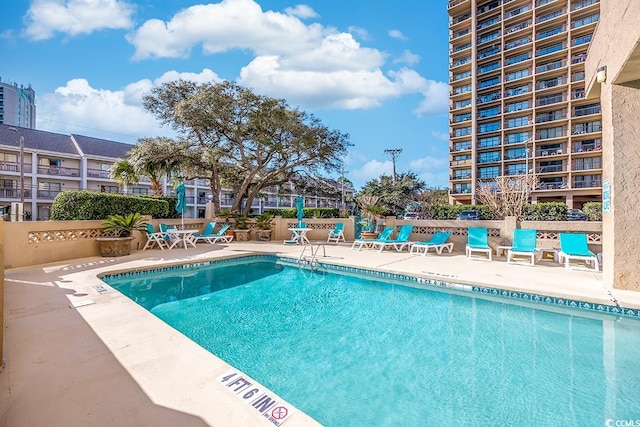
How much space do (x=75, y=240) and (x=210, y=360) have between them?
8411mm

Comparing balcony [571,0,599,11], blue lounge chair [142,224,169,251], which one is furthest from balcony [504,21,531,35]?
blue lounge chair [142,224,169,251]

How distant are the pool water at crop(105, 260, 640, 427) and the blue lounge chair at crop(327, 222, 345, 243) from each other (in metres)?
7.07

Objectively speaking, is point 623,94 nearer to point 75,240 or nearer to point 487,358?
point 487,358

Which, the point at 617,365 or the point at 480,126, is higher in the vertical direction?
the point at 480,126

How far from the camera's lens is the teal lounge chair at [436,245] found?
394 inches

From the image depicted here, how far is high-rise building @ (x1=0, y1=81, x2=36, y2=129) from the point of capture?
85419 mm

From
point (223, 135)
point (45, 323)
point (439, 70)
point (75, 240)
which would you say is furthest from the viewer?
point (439, 70)

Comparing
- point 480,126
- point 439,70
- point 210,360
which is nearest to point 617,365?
point 210,360

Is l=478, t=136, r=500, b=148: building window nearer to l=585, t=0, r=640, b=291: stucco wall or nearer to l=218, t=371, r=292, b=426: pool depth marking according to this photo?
l=585, t=0, r=640, b=291: stucco wall

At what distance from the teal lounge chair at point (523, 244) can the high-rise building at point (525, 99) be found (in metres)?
30.5

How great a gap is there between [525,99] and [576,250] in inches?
1481

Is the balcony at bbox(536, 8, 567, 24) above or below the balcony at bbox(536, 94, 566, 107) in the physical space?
above

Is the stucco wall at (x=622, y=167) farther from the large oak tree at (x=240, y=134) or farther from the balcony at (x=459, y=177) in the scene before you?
the balcony at (x=459, y=177)

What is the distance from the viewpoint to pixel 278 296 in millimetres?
6195
